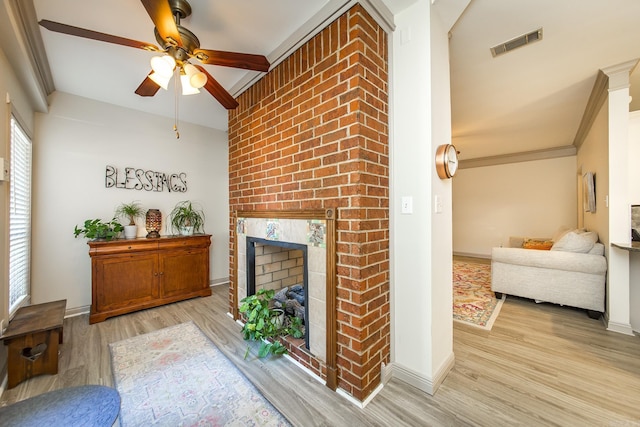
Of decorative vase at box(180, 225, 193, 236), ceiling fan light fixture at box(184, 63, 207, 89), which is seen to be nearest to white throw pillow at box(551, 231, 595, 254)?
ceiling fan light fixture at box(184, 63, 207, 89)

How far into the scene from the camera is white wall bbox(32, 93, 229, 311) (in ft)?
9.09

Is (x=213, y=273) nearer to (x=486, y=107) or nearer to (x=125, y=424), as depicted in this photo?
(x=125, y=424)

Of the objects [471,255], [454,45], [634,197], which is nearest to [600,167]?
[634,197]

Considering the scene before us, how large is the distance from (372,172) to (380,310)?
0.93 metres

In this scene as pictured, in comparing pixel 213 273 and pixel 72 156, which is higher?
pixel 72 156

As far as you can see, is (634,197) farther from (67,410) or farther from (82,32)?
(82,32)

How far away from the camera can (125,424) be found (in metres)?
1.40

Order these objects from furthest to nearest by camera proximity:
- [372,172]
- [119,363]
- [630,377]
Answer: [119,363] → [630,377] → [372,172]

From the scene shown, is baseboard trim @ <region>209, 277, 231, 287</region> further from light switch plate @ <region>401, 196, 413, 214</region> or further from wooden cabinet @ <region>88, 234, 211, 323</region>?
light switch plate @ <region>401, 196, 413, 214</region>

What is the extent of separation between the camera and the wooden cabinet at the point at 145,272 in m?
2.70

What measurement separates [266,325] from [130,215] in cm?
255

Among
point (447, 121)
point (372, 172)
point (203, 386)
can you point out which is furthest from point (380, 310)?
point (447, 121)

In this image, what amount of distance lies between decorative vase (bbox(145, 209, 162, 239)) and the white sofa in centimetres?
463

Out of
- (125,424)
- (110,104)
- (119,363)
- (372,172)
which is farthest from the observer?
(110,104)
